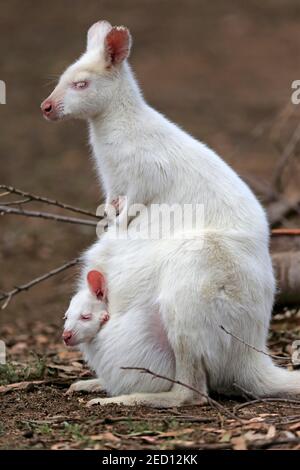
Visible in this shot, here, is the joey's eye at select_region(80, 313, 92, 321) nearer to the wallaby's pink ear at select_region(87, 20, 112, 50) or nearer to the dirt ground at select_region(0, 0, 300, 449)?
the dirt ground at select_region(0, 0, 300, 449)

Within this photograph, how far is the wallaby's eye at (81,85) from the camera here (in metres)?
4.52

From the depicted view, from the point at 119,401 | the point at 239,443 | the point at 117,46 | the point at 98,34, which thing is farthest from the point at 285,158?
the point at 239,443

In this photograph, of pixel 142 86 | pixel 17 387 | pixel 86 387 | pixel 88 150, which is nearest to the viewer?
pixel 86 387

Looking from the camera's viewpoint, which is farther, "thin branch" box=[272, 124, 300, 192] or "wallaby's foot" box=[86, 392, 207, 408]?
"thin branch" box=[272, 124, 300, 192]

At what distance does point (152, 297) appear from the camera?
428 centimetres

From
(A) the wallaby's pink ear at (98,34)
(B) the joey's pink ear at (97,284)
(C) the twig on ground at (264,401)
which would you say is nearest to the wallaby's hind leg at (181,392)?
(C) the twig on ground at (264,401)

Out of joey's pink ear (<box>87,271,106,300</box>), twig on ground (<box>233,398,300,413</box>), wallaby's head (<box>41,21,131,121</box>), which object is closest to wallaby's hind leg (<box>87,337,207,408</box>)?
twig on ground (<box>233,398,300,413</box>)

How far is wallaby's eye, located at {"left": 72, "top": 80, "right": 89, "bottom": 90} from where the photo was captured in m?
4.52

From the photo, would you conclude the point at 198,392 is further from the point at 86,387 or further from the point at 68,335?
the point at 86,387

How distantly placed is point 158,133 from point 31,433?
59.1 inches

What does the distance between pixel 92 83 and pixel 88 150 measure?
7327 mm

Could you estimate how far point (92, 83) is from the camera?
178 inches

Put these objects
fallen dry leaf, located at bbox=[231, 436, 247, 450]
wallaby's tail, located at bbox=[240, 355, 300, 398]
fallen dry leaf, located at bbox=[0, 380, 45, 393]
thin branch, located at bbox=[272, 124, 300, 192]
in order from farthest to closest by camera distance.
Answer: thin branch, located at bbox=[272, 124, 300, 192] → fallen dry leaf, located at bbox=[0, 380, 45, 393] → wallaby's tail, located at bbox=[240, 355, 300, 398] → fallen dry leaf, located at bbox=[231, 436, 247, 450]

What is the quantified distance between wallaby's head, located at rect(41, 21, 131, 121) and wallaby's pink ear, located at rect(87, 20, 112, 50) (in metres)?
0.09
